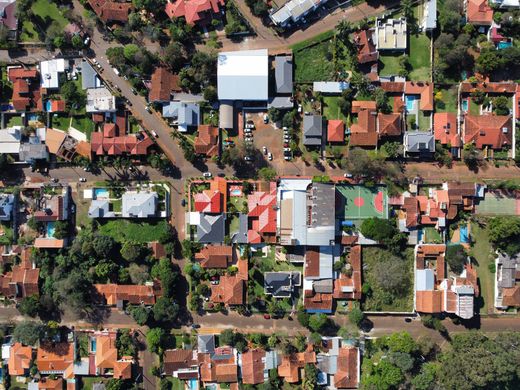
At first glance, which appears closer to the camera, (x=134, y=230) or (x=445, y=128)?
(x=445, y=128)

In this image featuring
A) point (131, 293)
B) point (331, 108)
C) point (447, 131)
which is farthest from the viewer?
point (331, 108)

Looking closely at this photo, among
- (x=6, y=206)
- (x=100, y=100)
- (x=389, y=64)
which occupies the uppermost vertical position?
(x=389, y=64)

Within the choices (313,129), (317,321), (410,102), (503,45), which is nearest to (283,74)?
(313,129)

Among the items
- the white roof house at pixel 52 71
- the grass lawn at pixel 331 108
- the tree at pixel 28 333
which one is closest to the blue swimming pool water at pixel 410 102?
the grass lawn at pixel 331 108

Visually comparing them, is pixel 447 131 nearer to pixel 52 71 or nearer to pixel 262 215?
pixel 262 215

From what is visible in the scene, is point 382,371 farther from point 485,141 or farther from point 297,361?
point 485,141

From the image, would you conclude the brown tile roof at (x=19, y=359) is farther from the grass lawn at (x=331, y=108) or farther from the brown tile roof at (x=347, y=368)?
the grass lawn at (x=331, y=108)

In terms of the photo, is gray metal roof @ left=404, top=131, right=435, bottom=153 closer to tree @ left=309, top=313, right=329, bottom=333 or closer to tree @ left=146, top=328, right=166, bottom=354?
tree @ left=309, top=313, right=329, bottom=333

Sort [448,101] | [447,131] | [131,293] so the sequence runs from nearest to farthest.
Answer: [447,131]
[448,101]
[131,293]
